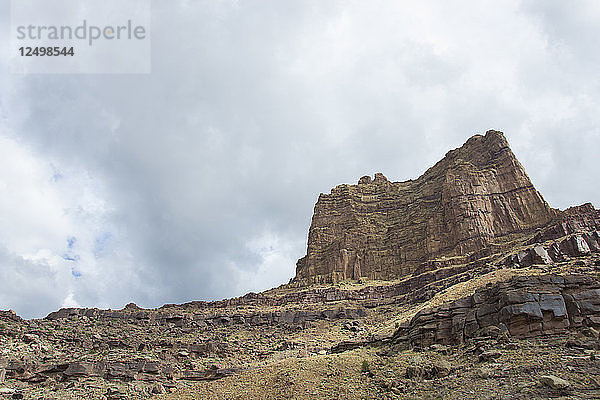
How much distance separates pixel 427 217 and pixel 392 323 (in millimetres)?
49797

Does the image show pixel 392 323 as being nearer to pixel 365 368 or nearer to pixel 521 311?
pixel 365 368

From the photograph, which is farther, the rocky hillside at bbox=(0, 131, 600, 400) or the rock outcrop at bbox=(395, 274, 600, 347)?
the rock outcrop at bbox=(395, 274, 600, 347)

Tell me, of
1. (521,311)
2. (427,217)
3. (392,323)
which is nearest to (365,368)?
(521,311)

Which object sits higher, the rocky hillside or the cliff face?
the cliff face

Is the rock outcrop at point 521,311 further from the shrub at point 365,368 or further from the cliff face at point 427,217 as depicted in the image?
the cliff face at point 427,217

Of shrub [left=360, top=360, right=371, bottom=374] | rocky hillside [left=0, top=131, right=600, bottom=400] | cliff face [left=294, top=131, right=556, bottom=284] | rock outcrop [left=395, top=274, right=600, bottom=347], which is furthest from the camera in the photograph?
cliff face [left=294, top=131, right=556, bottom=284]

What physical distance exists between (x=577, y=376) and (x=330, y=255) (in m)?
73.4

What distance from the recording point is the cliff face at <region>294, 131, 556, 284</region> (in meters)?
70.1

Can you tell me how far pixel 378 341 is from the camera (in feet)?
96.8

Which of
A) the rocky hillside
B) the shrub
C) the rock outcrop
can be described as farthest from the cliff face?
the shrub

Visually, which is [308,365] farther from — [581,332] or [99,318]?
[99,318]

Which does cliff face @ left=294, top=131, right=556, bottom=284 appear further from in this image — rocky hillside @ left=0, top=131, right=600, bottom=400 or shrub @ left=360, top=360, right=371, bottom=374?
shrub @ left=360, top=360, right=371, bottom=374

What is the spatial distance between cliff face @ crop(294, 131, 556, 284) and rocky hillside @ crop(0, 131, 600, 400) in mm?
354

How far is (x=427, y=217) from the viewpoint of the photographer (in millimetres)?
86625
